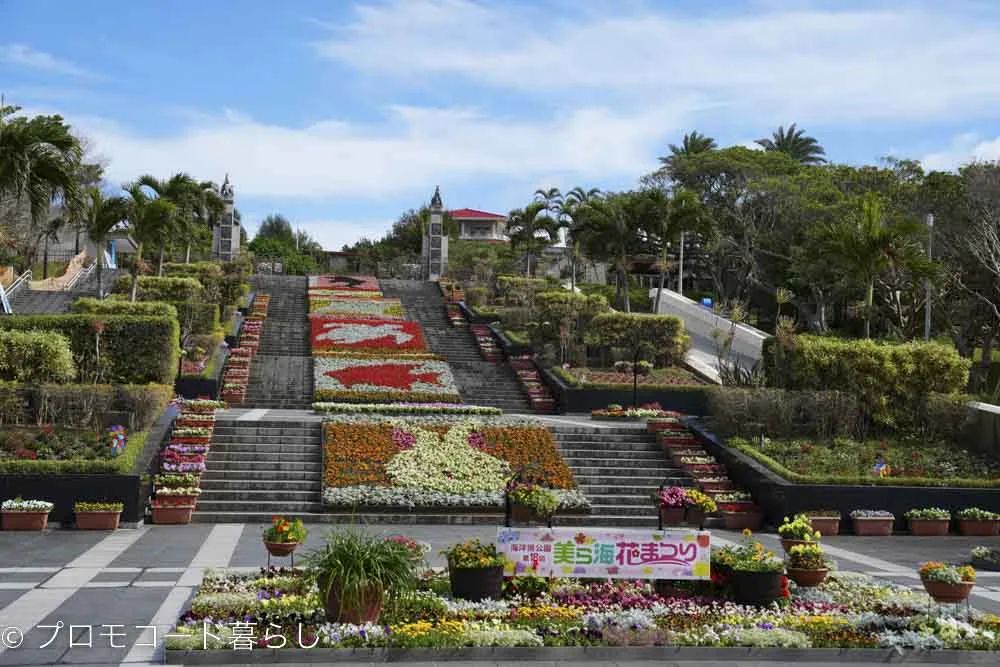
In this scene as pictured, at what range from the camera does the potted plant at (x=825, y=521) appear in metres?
18.2

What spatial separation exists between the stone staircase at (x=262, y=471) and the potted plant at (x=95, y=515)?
156 centimetres

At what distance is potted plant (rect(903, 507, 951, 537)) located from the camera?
60.6ft

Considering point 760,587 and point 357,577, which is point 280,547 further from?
point 760,587

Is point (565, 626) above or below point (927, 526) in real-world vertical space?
above

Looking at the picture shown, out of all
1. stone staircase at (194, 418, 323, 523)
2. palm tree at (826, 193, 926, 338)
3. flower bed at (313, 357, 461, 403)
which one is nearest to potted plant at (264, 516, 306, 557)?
stone staircase at (194, 418, 323, 523)

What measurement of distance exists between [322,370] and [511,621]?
68.0 feet

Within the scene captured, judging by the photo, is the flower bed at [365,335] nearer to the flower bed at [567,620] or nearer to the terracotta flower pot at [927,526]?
the terracotta flower pot at [927,526]

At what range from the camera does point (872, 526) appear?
723 inches

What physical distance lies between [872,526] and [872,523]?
2.3 inches

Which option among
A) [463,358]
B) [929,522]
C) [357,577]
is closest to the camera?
[357,577]

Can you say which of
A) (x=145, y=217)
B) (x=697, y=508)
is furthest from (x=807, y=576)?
(x=145, y=217)

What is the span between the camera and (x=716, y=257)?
5444 cm

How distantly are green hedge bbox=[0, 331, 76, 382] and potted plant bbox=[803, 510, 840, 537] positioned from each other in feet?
48.8

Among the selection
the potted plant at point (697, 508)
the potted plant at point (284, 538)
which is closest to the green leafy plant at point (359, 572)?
the potted plant at point (284, 538)
